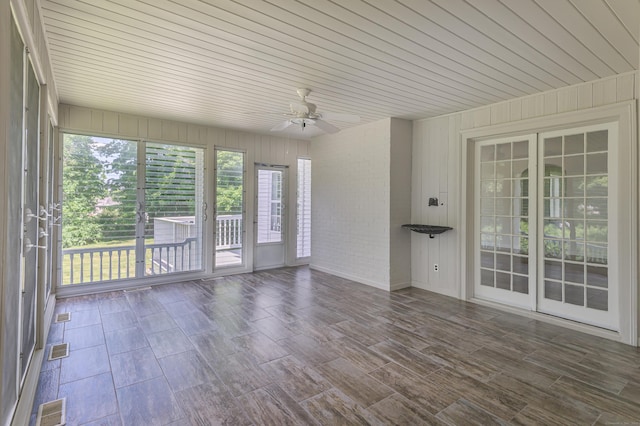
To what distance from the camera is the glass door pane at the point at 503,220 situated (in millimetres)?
4180

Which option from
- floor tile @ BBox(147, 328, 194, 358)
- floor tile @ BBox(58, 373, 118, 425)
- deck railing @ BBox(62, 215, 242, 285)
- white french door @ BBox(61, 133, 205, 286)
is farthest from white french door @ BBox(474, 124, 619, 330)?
white french door @ BBox(61, 133, 205, 286)

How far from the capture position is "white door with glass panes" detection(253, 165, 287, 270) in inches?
258

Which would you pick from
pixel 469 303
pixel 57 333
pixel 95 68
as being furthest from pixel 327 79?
pixel 57 333

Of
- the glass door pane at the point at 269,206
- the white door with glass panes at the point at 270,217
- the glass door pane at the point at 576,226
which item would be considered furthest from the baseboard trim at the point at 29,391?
the glass door pane at the point at 576,226

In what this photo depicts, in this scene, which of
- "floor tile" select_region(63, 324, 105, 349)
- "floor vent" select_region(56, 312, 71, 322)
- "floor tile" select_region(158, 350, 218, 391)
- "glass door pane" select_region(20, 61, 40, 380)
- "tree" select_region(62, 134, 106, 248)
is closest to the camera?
"glass door pane" select_region(20, 61, 40, 380)

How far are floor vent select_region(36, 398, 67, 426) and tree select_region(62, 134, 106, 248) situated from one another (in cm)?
310

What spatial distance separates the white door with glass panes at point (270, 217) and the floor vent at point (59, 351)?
360cm

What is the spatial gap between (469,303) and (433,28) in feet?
11.8

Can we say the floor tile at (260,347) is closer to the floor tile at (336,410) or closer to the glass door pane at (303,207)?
the floor tile at (336,410)

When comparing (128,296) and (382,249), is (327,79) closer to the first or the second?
(382,249)

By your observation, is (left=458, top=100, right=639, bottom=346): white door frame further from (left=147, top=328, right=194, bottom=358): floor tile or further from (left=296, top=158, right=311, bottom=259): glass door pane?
(left=296, top=158, right=311, bottom=259): glass door pane

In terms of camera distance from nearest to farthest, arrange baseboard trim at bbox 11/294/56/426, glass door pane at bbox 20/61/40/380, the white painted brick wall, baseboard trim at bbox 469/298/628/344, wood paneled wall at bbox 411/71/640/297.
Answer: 1. baseboard trim at bbox 11/294/56/426
2. glass door pane at bbox 20/61/40/380
3. baseboard trim at bbox 469/298/628/344
4. wood paneled wall at bbox 411/71/640/297
5. the white painted brick wall

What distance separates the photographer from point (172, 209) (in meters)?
5.47

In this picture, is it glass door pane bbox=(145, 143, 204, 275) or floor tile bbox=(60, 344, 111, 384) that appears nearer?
floor tile bbox=(60, 344, 111, 384)
